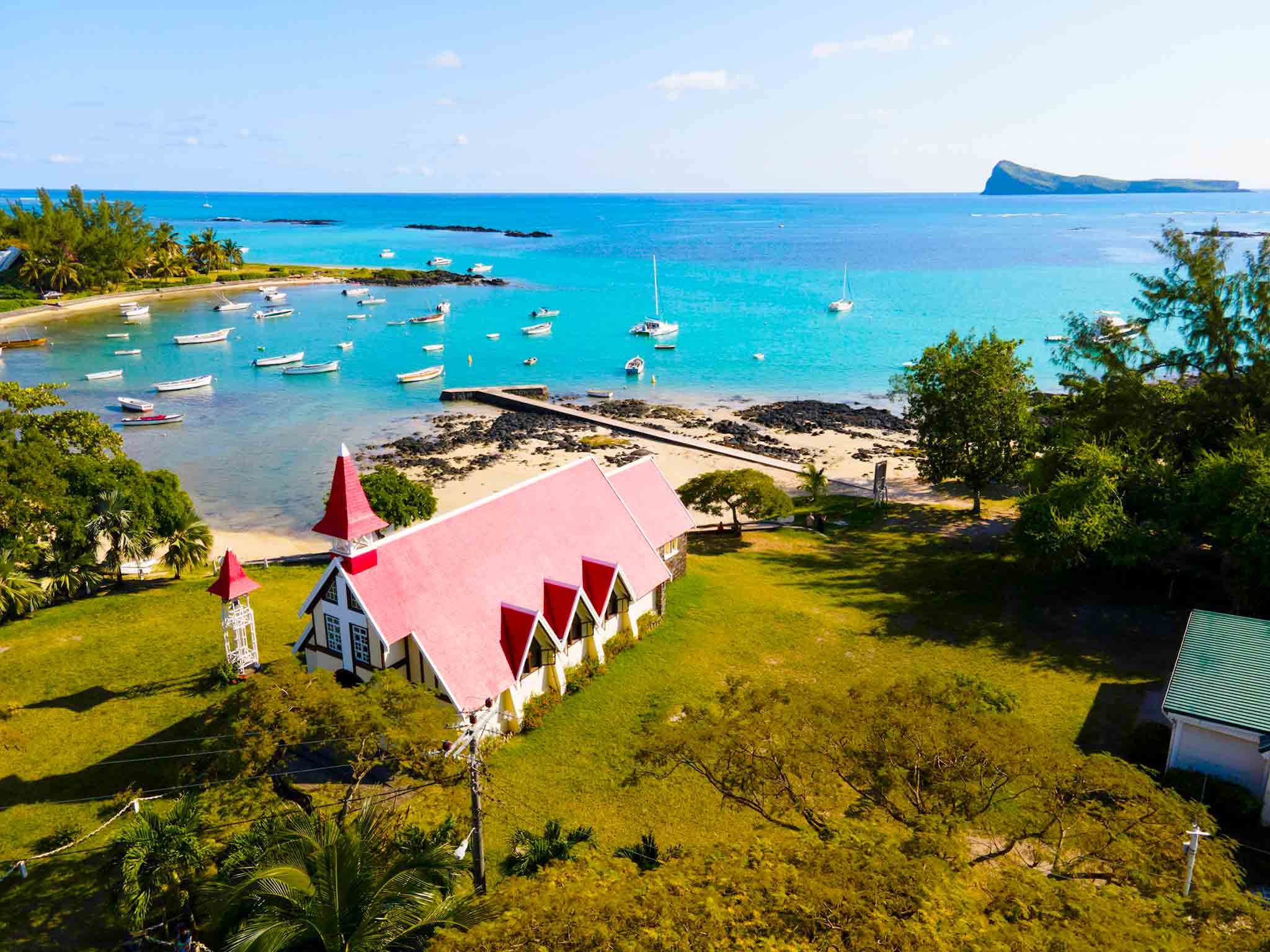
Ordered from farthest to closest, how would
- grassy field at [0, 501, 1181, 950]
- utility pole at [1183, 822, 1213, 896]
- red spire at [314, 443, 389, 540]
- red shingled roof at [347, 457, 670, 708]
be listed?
red shingled roof at [347, 457, 670, 708] < red spire at [314, 443, 389, 540] < grassy field at [0, 501, 1181, 950] < utility pole at [1183, 822, 1213, 896]

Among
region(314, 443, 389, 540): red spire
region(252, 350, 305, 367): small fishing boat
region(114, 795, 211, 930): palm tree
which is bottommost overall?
region(114, 795, 211, 930): palm tree

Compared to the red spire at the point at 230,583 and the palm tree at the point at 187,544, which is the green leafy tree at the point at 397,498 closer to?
the palm tree at the point at 187,544

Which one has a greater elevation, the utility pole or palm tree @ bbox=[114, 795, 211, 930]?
the utility pole

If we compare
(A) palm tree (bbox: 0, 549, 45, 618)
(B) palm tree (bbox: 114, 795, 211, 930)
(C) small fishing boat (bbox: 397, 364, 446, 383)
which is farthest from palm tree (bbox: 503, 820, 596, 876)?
(C) small fishing boat (bbox: 397, 364, 446, 383)

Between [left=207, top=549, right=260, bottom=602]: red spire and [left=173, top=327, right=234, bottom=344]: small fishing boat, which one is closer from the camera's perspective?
[left=207, top=549, right=260, bottom=602]: red spire

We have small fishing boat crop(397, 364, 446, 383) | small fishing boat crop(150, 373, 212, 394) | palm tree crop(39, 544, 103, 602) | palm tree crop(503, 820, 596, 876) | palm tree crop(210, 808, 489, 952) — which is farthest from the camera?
small fishing boat crop(397, 364, 446, 383)

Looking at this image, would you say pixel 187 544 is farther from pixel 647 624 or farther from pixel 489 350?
pixel 489 350

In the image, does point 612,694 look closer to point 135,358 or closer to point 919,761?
point 919,761

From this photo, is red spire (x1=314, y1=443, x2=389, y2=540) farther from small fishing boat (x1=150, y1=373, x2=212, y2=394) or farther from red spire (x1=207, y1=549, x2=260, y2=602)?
small fishing boat (x1=150, y1=373, x2=212, y2=394)
